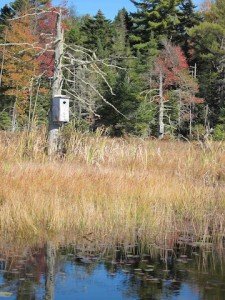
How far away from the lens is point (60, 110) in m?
14.0

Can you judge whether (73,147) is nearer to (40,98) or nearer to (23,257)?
(23,257)

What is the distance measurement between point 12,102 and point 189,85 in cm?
1305

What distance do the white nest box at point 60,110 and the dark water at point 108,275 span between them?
7771mm

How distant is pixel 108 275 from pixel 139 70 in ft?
109

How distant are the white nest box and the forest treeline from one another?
14.9 m

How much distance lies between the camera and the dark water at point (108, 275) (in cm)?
509

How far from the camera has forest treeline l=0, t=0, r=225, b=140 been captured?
111ft

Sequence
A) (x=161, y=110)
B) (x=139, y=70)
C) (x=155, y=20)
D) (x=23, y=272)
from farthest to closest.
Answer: (x=155, y=20), (x=139, y=70), (x=161, y=110), (x=23, y=272)

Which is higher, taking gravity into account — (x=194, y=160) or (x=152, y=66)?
(x=152, y=66)

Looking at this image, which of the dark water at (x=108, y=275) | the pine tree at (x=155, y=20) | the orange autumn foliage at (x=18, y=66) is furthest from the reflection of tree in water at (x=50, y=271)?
the pine tree at (x=155, y=20)

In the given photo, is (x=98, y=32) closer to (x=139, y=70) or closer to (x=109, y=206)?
(x=139, y=70)

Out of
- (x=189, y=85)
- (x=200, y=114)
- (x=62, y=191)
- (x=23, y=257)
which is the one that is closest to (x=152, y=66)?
(x=189, y=85)

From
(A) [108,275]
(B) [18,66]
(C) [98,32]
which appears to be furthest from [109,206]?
(C) [98,32]

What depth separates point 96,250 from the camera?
6.54 metres
